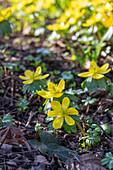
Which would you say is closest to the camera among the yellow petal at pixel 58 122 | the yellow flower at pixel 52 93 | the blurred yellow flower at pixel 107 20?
the yellow petal at pixel 58 122

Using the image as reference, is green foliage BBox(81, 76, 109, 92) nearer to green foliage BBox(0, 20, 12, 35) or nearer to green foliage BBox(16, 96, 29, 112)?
green foliage BBox(16, 96, 29, 112)

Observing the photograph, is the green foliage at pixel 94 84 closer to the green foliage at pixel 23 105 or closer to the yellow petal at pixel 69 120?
the yellow petal at pixel 69 120

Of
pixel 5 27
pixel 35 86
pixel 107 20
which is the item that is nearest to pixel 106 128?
pixel 35 86

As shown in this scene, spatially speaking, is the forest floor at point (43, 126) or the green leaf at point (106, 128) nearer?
the forest floor at point (43, 126)

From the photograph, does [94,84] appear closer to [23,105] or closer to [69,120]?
[69,120]

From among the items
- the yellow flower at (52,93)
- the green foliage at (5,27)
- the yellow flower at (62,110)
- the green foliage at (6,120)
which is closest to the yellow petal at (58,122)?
the yellow flower at (62,110)

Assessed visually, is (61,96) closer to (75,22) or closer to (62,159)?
(62,159)

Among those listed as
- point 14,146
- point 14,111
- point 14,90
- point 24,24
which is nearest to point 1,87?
point 14,90

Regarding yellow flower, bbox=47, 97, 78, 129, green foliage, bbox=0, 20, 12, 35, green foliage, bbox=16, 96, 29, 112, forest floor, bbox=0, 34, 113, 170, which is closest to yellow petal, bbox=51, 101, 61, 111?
yellow flower, bbox=47, 97, 78, 129

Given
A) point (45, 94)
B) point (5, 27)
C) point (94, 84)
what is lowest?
point (45, 94)

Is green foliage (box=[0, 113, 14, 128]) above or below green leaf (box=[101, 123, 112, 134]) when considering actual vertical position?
above

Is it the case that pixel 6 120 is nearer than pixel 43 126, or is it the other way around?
pixel 6 120

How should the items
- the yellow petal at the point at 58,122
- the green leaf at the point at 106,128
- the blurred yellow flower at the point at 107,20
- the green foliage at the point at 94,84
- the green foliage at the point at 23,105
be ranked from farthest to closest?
the blurred yellow flower at the point at 107,20 → the green foliage at the point at 23,105 → the green foliage at the point at 94,84 → the green leaf at the point at 106,128 → the yellow petal at the point at 58,122
